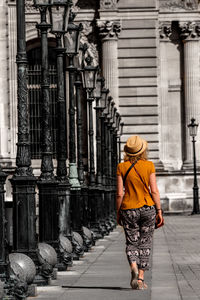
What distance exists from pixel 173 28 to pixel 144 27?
8.08ft

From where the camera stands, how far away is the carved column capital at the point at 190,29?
61625mm

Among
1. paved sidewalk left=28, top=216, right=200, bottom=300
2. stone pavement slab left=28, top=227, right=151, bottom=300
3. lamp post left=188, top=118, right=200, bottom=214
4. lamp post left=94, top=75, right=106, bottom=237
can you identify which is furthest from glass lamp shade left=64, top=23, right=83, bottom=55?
lamp post left=188, top=118, right=200, bottom=214

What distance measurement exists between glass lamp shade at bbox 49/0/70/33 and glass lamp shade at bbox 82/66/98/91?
12781 millimetres

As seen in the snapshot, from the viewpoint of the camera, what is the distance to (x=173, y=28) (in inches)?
2452

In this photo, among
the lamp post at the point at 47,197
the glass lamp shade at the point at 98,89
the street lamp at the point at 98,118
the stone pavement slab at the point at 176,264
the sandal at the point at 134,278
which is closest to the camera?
the sandal at the point at 134,278

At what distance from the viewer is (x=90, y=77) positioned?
128 ft

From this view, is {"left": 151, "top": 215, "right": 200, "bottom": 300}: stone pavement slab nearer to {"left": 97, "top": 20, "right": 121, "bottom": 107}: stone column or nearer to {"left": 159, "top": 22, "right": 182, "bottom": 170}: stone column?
{"left": 97, "top": 20, "right": 121, "bottom": 107}: stone column

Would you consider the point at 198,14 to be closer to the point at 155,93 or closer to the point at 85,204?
the point at 155,93

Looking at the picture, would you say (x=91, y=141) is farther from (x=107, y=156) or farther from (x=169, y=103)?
(x=169, y=103)

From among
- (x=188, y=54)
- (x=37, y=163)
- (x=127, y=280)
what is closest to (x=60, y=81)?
(x=127, y=280)

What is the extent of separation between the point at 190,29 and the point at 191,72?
2.17 meters

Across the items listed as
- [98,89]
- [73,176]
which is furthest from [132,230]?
[98,89]

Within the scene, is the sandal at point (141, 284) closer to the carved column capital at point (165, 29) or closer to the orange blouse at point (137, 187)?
the orange blouse at point (137, 187)

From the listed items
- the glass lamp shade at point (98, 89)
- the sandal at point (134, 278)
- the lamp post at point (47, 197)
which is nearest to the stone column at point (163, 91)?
the glass lamp shade at point (98, 89)
